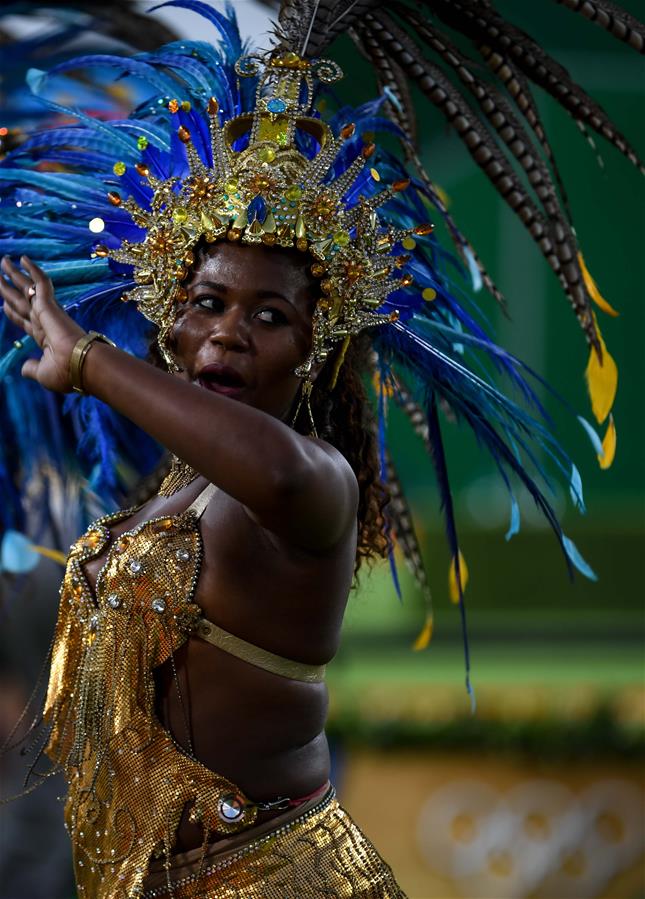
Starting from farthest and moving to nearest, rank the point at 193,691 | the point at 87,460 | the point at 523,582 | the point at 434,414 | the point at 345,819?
the point at 523,582 < the point at 87,460 < the point at 434,414 < the point at 345,819 < the point at 193,691

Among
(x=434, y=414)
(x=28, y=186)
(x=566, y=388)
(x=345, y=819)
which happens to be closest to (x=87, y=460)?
(x=28, y=186)

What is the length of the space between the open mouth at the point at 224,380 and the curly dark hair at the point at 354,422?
226mm

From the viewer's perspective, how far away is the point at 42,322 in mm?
2061

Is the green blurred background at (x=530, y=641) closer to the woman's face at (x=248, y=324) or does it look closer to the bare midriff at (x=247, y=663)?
the woman's face at (x=248, y=324)

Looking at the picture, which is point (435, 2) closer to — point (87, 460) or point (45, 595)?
point (87, 460)

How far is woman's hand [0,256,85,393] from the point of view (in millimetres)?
2004

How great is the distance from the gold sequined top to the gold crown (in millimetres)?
327

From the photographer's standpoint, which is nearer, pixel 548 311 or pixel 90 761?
pixel 90 761

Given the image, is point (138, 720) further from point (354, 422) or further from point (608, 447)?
point (608, 447)

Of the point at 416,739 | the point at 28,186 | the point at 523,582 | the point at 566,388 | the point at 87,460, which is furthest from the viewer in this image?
the point at 566,388

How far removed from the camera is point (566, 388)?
8.95 meters

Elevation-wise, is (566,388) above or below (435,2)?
below

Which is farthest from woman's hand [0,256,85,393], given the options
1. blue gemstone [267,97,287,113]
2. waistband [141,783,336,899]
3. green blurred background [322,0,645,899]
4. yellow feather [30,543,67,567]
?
green blurred background [322,0,645,899]

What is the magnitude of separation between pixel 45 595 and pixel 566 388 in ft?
18.2
